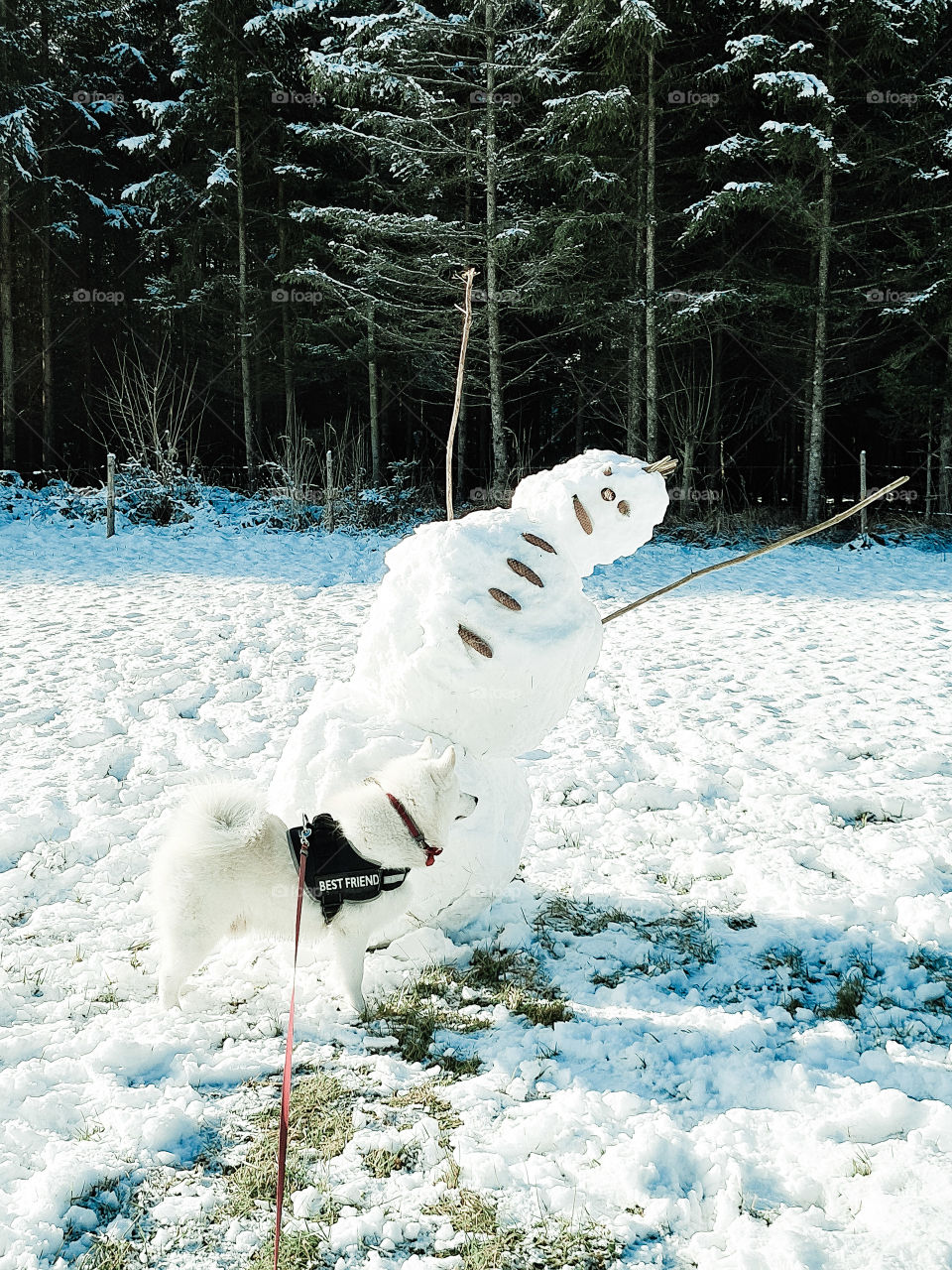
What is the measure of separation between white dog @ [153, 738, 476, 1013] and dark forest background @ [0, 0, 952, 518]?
1375cm

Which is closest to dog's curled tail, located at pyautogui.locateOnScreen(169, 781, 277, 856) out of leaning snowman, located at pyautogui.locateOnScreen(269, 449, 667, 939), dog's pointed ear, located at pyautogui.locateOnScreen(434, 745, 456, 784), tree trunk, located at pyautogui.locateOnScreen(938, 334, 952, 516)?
leaning snowman, located at pyautogui.locateOnScreen(269, 449, 667, 939)

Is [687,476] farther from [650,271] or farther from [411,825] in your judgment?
[411,825]

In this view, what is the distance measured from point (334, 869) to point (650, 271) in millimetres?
16361

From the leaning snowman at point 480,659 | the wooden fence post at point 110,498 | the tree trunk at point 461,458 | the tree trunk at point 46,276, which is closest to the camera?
the leaning snowman at point 480,659

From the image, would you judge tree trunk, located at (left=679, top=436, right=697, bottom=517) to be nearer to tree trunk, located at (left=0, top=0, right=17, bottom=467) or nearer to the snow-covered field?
the snow-covered field

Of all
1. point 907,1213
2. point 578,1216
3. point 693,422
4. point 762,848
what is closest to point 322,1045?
point 578,1216

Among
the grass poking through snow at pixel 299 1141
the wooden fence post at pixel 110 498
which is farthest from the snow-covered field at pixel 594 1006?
the wooden fence post at pixel 110 498

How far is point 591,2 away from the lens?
14.9 metres

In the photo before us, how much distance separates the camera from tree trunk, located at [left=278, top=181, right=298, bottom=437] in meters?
19.5

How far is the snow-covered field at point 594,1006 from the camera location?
190cm

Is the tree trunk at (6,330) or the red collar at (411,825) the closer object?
the red collar at (411,825)

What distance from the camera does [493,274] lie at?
16062 millimetres

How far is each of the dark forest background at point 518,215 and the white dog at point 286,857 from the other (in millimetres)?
13754

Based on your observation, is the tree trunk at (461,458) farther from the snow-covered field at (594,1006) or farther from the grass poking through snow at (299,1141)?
the grass poking through snow at (299,1141)
